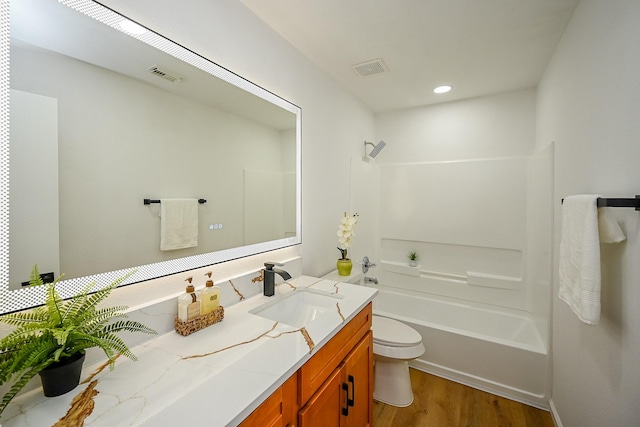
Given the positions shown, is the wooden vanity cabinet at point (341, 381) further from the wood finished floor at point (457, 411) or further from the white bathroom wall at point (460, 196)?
the white bathroom wall at point (460, 196)

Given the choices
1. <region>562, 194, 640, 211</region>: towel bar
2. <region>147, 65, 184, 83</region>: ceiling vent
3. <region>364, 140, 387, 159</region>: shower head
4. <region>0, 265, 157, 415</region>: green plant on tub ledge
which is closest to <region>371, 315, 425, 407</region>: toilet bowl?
<region>562, 194, 640, 211</region>: towel bar

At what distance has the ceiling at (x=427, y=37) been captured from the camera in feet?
4.88

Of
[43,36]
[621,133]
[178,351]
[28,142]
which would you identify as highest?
[43,36]

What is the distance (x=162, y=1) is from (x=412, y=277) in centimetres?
304

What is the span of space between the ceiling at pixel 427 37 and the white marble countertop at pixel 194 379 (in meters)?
1.66

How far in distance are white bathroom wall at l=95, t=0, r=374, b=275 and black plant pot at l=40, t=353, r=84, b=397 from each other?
1.13 metres

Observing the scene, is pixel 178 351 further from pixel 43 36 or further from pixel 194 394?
pixel 43 36

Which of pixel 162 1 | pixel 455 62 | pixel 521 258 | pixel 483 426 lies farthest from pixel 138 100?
pixel 521 258

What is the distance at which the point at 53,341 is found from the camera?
0.67m

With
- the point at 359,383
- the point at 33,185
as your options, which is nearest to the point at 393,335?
the point at 359,383

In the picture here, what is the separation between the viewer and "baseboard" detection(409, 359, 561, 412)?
193 centimetres

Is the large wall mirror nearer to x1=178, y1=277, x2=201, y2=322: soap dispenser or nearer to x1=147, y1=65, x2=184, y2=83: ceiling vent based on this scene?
x1=147, y1=65, x2=184, y2=83: ceiling vent

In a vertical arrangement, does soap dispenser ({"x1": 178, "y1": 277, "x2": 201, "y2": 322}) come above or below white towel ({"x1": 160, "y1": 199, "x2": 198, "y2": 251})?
below

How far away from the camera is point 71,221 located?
0.84 m
